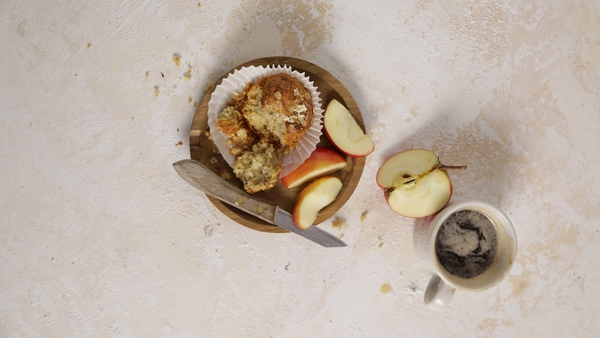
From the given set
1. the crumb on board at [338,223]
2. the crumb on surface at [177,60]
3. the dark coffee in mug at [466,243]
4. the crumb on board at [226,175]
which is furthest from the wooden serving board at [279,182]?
the dark coffee in mug at [466,243]

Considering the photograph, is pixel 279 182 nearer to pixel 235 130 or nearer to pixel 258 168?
pixel 258 168

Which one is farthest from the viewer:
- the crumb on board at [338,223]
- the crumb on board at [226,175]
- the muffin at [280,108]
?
the crumb on board at [338,223]

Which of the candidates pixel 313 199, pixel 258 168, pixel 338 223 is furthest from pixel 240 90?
pixel 338 223

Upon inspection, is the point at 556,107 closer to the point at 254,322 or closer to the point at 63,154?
the point at 254,322

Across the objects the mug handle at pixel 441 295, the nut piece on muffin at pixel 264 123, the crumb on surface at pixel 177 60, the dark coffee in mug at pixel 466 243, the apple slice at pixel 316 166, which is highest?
the crumb on surface at pixel 177 60

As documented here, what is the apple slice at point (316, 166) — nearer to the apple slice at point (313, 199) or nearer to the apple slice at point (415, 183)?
the apple slice at point (313, 199)

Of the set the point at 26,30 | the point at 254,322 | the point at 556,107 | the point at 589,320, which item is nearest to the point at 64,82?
the point at 26,30
